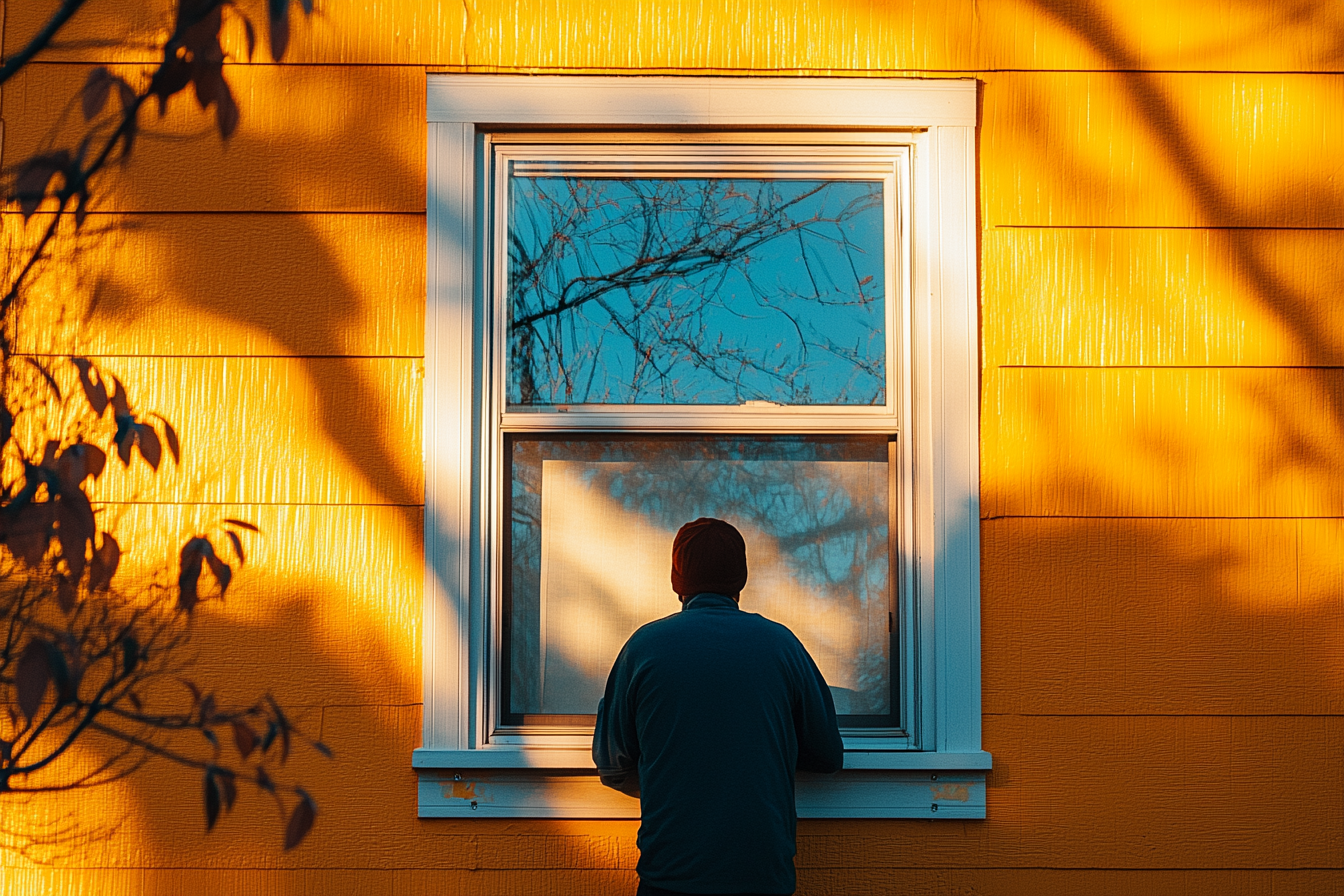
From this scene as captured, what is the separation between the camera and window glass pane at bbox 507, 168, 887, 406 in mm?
2469

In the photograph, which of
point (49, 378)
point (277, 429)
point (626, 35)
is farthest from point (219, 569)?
point (626, 35)

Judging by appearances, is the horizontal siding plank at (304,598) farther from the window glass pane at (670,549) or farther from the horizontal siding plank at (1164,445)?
the horizontal siding plank at (1164,445)

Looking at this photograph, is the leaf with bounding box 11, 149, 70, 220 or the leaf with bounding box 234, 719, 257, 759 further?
the leaf with bounding box 234, 719, 257, 759

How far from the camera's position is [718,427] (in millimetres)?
2436

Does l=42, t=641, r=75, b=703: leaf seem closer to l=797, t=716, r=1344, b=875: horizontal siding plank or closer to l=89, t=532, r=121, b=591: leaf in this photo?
l=89, t=532, r=121, b=591: leaf

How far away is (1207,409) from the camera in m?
2.41

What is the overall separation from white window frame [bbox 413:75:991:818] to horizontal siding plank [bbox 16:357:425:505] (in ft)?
0.28

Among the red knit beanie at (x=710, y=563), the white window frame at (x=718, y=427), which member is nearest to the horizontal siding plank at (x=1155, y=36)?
the white window frame at (x=718, y=427)

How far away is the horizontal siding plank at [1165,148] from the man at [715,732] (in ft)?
3.73

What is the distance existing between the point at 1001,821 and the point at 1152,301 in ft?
4.07

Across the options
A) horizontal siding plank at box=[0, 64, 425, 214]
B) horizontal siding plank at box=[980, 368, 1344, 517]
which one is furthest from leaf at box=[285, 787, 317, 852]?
horizontal siding plank at box=[980, 368, 1344, 517]

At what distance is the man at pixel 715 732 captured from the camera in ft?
6.37

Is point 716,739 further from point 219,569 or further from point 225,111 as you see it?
point 225,111

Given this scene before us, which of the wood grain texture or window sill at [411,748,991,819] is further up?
the wood grain texture
